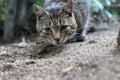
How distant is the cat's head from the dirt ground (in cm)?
17

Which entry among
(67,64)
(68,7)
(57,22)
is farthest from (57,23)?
(67,64)

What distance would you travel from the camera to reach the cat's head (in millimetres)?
Answer: 3695

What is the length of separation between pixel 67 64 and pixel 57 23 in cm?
96

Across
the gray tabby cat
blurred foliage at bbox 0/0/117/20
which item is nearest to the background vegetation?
blurred foliage at bbox 0/0/117/20

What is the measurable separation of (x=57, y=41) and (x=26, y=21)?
269cm

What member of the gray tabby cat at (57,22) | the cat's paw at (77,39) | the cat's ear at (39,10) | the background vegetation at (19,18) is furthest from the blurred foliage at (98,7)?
the cat's ear at (39,10)

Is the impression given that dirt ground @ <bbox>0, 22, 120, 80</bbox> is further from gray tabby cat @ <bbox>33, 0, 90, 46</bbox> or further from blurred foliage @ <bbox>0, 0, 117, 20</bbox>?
blurred foliage @ <bbox>0, 0, 117, 20</bbox>

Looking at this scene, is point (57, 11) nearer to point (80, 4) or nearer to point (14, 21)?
point (80, 4)

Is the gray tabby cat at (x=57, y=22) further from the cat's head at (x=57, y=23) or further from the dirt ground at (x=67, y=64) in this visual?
the dirt ground at (x=67, y=64)

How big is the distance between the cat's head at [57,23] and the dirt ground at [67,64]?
170 mm

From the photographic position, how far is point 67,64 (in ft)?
9.41

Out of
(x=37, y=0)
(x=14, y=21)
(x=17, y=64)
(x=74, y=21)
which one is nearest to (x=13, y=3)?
(x=14, y=21)

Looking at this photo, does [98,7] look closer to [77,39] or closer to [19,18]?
[19,18]

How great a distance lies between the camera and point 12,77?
281 centimetres
